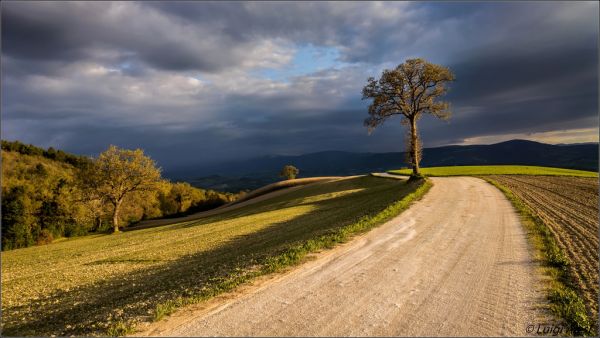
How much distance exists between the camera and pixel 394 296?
10.2 metres

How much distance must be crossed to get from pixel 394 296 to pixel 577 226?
17019mm

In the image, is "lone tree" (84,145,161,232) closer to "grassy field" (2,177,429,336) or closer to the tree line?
the tree line

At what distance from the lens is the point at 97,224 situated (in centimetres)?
9938

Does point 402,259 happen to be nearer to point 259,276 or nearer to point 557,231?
point 259,276

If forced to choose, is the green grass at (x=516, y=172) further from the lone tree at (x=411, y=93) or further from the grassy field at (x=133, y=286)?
the grassy field at (x=133, y=286)

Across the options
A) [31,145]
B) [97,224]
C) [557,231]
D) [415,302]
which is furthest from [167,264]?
[31,145]

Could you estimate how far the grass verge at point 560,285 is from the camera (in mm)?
8453

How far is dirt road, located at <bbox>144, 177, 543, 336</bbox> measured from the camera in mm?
8344

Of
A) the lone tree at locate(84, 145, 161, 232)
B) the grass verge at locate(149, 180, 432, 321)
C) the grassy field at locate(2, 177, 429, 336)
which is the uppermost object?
the lone tree at locate(84, 145, 161, 232)

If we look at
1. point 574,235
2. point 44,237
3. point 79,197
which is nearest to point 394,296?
point 574,235

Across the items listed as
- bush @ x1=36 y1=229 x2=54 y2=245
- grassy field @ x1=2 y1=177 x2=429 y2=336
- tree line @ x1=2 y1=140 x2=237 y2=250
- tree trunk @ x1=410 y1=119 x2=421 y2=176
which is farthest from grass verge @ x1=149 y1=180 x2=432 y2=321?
bush @ x1=36 y1=229 x2=54 y2=245

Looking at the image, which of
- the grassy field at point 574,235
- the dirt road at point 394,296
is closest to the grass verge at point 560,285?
the grassy field at point 574,235

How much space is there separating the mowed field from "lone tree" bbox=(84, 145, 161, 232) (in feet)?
218

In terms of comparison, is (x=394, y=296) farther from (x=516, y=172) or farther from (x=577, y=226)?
(x=516, y=172)
